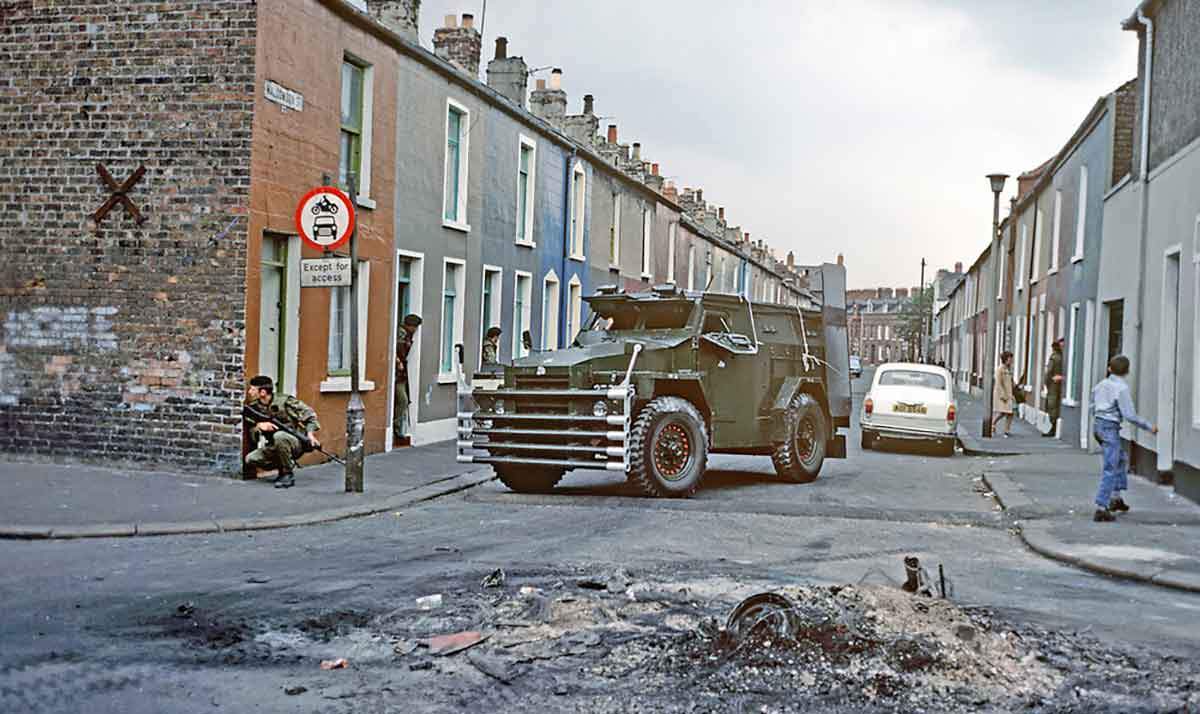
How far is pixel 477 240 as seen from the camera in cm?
2136

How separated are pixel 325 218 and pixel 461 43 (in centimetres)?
1197

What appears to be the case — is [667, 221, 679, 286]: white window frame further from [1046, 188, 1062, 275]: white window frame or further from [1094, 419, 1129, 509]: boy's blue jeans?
[1094, 419, 1129, 509]: boy's blue jeans

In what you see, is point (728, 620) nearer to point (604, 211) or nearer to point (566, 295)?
point (566, 295)

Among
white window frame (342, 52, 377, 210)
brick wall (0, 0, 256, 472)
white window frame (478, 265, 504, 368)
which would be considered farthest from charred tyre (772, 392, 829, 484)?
white window frame (478, 265, 504, 368)

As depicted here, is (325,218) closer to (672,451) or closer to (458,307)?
(672,451)

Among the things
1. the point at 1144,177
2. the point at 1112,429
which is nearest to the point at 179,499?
the point at 1112,429

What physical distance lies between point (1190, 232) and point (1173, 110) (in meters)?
2.29

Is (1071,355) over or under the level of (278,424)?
over

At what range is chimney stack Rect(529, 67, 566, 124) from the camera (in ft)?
101

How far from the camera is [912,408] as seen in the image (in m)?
21.0

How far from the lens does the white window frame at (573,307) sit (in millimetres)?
27656

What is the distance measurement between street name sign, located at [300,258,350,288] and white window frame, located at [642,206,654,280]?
23414 millimetres

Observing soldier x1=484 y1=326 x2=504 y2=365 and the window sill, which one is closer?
the window sill

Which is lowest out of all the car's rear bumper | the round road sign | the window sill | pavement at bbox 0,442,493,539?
pavement at bbox 0,442,493,539
